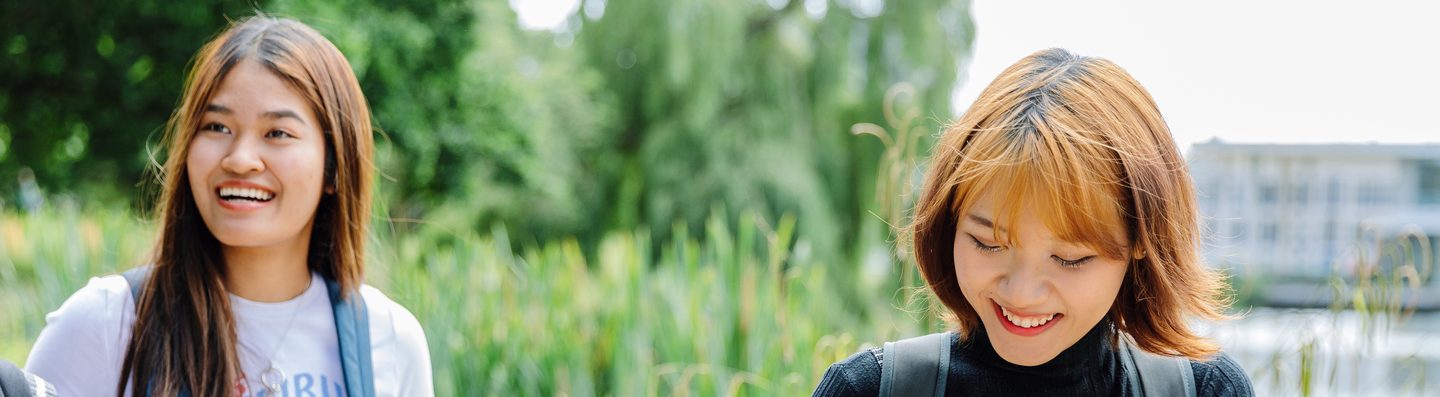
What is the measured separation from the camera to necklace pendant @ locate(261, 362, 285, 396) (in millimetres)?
1436

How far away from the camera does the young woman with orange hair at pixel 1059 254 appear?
3.42ft

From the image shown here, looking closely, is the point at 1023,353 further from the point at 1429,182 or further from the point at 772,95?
the point at 1429,182

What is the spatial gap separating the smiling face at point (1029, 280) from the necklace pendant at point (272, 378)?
88 cm

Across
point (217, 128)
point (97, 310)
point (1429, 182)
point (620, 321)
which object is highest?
point (1429, 182)

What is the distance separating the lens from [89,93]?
980cm

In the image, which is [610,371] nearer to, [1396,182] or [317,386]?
[317,386]

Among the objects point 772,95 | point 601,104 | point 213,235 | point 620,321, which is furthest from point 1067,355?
point 601,104

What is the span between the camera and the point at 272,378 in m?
1.45

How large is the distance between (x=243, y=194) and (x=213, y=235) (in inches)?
5.5

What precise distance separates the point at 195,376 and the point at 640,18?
1008cm

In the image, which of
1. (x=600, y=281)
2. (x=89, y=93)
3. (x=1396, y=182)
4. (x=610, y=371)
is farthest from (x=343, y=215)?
(x=1396, y=182)

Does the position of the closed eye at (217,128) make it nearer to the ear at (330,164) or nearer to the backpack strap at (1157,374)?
the ear at (330,164)

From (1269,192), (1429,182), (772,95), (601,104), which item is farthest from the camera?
(1429,182)

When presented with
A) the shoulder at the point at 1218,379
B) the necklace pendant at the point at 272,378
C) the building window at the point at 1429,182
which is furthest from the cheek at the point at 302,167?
the building window at the point at 1429,182
